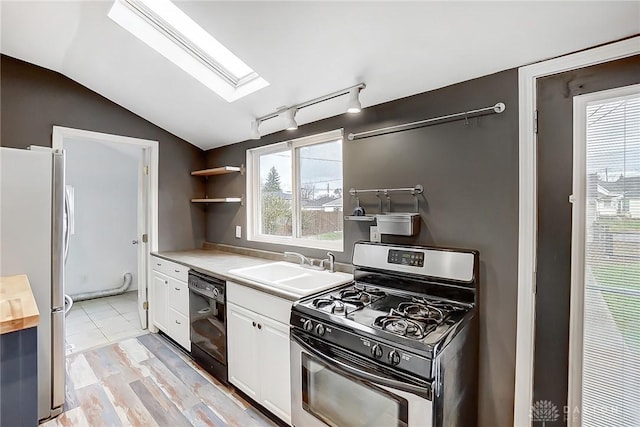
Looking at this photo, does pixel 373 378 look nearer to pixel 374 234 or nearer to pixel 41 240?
pixel 374 234

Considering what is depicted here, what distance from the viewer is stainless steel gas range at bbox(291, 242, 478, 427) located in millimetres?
1220

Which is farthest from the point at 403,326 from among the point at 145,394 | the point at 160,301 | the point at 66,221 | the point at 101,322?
the point at 101,322

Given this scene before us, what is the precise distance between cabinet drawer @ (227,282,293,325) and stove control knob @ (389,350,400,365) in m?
0.70

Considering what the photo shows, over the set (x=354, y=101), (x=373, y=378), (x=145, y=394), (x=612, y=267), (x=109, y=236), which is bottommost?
(x=145, y=394)

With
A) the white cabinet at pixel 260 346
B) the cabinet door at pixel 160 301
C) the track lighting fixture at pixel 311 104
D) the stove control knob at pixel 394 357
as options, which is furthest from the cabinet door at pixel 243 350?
the track lighting fixture at pixel 311 104

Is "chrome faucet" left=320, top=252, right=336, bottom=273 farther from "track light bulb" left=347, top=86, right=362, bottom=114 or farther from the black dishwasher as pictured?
"track light bulb" left=347, top=86, right=362, bottom=114

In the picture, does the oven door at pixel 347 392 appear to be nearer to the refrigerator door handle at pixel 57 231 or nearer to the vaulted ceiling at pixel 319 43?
the vaulted ceiling at pixel 319 43

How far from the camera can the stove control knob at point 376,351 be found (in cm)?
129

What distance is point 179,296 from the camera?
2.84m

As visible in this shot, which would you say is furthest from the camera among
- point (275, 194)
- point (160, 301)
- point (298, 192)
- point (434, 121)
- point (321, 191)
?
point (160, 301)

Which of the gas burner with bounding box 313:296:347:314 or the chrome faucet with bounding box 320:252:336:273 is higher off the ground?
the chrome faucet with bounding box 320:252:336:273

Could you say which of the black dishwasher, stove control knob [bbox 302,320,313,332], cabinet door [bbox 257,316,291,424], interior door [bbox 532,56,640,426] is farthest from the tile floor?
interior door [bbox 532,56,640,426]

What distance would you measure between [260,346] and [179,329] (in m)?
1.29

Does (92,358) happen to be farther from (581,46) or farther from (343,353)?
(581,46)
